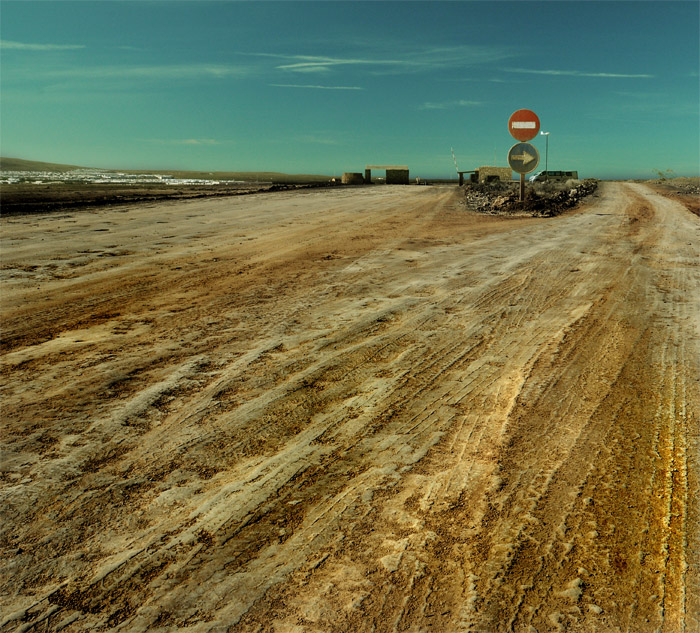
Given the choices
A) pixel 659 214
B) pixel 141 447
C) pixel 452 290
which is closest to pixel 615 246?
pixel 452 290

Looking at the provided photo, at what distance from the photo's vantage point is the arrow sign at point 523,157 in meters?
13.4

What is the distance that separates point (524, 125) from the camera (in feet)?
45.4

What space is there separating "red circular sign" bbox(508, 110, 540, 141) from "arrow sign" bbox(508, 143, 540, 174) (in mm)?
608

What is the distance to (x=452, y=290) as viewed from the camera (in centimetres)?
529

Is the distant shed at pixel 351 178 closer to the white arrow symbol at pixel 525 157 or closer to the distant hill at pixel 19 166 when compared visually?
the white arrow symbol at pixel 525 157

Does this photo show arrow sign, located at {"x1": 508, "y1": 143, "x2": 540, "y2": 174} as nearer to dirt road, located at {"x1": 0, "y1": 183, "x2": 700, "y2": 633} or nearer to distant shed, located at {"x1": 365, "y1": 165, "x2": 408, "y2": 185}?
dirt road, located at {"x1": 0, "y1": 183, "x2": 700, "y2": 633}

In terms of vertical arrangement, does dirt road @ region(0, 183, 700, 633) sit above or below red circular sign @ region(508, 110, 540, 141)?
below

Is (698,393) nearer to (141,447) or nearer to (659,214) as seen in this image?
(141,447)

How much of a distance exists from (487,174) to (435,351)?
36.7m

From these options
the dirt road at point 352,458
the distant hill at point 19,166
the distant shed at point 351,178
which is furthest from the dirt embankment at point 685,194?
the distant hill at point 19,166

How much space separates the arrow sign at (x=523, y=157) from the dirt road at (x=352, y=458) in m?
8.77

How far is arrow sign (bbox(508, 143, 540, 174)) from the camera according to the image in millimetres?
13430

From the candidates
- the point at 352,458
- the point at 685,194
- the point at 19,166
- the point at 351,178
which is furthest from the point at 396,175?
the point at 19,166

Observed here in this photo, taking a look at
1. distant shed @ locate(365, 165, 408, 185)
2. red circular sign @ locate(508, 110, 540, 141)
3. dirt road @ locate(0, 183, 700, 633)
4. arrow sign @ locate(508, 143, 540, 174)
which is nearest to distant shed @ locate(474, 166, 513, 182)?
distant shed @ locate(365, 165, 408, 185)
